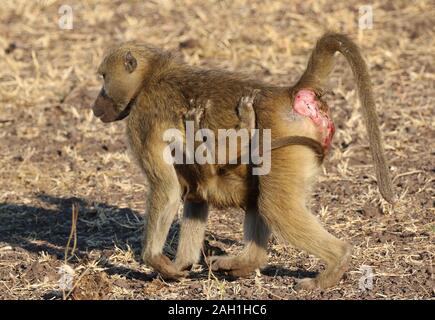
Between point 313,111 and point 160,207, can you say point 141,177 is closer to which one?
point 160,207

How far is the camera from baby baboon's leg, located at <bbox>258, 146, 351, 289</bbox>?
15.0 ft

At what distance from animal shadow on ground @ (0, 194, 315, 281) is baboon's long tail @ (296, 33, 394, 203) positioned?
0.92 meters

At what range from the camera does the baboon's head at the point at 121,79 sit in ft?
17.3

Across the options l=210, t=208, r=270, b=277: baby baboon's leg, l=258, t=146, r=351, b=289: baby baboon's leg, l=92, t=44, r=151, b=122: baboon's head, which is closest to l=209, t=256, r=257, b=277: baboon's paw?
l=210, t=208, r=270, b=277: baby baboon's leg

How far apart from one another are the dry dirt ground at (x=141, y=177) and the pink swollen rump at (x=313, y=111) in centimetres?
79

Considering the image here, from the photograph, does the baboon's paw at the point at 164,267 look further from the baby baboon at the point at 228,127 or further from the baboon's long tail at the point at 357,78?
the baboon's long tail at the point at 357,78

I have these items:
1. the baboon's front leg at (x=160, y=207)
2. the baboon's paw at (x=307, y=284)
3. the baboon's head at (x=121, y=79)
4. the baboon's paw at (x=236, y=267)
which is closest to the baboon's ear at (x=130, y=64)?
the baboon's head at (x=121, y=79)

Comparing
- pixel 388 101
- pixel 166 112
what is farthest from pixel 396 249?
pixel 388 101

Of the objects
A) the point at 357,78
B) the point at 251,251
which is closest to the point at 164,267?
the point at 251,251

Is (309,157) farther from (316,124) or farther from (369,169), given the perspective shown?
(369,169)

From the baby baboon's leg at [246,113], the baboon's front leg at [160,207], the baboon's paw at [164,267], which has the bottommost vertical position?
the baboon's paw at [164,267]

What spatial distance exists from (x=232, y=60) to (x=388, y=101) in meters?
1.81

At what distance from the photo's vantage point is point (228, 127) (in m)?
4.75

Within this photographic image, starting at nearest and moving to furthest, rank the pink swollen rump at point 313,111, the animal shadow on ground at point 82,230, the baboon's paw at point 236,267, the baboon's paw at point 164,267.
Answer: the pink swollen rump at point 313,111
the baboon's paw at point 164,267
the baboon's paw at point 236,267
the animal shadow on ground at point 82,230
